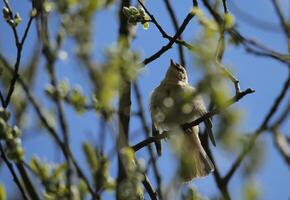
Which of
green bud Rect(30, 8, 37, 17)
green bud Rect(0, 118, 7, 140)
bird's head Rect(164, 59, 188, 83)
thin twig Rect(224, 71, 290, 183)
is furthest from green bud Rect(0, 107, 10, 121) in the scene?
bird's head Rect(164, 59, 188, 83)

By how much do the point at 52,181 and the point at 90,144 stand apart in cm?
30

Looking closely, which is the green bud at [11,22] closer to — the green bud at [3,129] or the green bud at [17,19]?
the green bud at [17,19]

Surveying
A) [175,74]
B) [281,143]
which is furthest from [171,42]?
[175,74]

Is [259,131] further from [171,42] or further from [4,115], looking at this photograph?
[171,42]

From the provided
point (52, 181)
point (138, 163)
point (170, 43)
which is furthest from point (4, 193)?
point (170, 43)

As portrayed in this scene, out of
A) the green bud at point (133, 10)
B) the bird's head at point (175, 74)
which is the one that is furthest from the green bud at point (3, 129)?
the bird's head at point (175, 74)

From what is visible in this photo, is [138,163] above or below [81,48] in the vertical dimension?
below

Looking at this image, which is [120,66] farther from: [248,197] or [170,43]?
[170,43]

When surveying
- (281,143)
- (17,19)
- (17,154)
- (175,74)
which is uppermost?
(17,19)

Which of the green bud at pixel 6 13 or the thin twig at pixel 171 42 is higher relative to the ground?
the green bud at pixel 6 13

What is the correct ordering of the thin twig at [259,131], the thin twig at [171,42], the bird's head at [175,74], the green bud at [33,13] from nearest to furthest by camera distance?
the thin twig at [259,131], the green bud at [33,13], the thin twig at [171,42], the bird's head at [175,74]

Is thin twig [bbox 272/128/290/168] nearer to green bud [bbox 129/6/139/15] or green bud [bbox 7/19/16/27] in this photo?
green bud [bbox 129/6/139/15]

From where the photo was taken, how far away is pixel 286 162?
254cm

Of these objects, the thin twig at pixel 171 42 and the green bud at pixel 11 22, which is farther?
the thin twig at pixel 171 42
